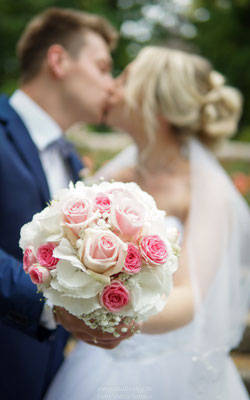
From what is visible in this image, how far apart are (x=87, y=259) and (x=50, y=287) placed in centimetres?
21

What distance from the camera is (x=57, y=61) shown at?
3.06m

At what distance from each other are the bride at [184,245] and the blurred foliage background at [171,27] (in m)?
13.5

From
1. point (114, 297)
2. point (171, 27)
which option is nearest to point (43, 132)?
point (114, 297)

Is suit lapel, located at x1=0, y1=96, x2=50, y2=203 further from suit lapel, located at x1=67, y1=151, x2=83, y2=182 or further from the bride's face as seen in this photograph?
the bride's face

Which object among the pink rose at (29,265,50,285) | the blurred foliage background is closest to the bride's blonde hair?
the pink rose at (29,265,50,285)

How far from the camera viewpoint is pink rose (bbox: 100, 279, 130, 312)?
1.46 m

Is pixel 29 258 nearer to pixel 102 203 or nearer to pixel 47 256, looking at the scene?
pixel 47 256

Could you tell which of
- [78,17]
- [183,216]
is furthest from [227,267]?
[78,17]

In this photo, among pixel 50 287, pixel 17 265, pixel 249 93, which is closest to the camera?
pixel 50 287

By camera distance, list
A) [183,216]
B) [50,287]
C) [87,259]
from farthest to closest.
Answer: [183,216] < [50,287] < [87,259]

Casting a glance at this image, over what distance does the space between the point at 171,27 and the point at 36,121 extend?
53.5 ft

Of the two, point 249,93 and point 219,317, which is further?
point 249,93

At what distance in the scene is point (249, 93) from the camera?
17.4 m

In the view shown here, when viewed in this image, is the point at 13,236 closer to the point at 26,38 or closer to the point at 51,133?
the point at 51,133
